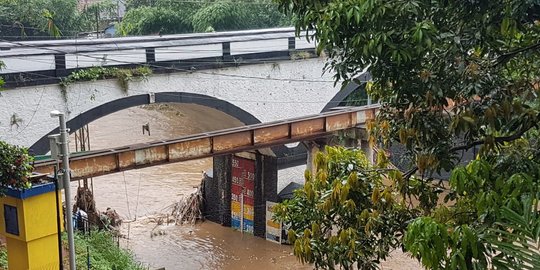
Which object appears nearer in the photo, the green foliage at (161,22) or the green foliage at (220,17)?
the green foliage at (220,17)

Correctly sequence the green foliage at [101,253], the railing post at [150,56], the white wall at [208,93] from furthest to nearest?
the railing post at [150,56] → the white wall at [208,93] → the green foliage at [101,253]

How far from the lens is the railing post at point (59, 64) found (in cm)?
1338

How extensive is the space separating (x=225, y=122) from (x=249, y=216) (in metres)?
3.29

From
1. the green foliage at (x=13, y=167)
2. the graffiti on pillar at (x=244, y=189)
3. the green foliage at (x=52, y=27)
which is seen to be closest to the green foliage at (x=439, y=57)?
the green foliage at (x=52, y=27)

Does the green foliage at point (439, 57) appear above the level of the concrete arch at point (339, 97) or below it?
above

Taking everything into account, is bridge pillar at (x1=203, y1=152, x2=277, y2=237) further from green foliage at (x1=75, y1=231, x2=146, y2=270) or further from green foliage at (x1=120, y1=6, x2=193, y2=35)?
green foliage at (x1=120, y1=6, x2=193, y2=35)

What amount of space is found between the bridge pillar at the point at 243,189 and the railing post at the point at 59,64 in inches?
209

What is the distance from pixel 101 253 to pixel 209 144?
2987 millimetres

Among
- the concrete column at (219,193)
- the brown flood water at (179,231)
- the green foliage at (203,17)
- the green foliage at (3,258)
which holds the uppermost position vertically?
the green foliage at (203,17)

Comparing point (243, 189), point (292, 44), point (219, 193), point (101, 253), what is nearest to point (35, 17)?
point (292, 44)

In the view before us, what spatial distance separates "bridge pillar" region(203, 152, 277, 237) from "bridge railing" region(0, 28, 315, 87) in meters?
2.74

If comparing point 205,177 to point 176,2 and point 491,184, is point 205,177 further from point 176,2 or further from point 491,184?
point 176,2

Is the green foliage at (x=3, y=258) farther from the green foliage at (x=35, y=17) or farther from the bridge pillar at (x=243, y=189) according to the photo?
the green foliage at (x=35, y=17)

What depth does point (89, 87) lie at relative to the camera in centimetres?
1388
